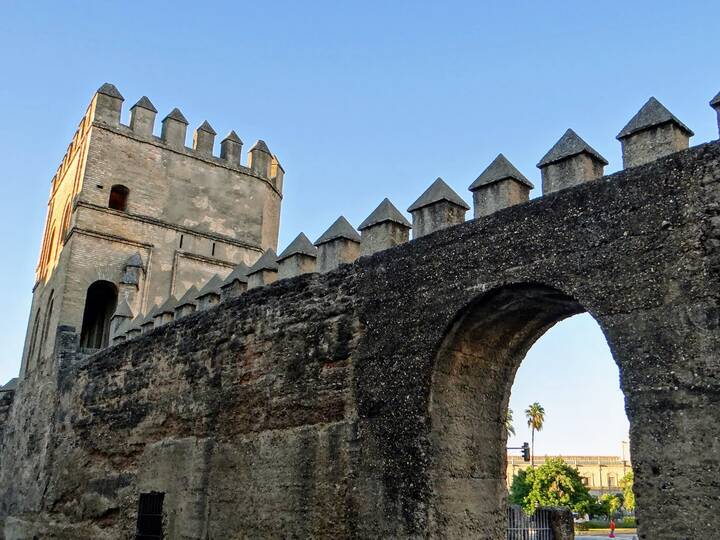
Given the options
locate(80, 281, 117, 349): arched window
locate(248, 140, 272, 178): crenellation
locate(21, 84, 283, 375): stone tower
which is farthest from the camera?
locate(248, 140, 272, 178): crenellation

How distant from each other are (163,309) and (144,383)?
42.1 inches

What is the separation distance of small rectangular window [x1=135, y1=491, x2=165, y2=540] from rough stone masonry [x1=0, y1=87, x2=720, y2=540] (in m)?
0.13

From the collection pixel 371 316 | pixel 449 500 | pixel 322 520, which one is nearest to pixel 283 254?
pixel 371 316

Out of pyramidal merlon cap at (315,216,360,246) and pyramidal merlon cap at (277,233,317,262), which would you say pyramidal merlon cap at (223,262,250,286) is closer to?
pyramidal merlon cap at (277,233,317,262)

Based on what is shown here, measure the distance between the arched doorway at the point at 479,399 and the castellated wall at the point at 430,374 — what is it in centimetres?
2

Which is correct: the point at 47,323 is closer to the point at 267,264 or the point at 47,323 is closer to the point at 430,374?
the point at 267,264

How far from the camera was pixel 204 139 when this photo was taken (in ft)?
55.2

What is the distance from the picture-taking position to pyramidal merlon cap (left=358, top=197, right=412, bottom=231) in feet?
21.3

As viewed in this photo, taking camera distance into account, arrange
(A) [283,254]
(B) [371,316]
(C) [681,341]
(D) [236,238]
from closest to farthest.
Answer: (C) [681,341], (B) [371,316], (A) [283,254], (D) [236,238]

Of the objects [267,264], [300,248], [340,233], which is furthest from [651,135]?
[267,264]

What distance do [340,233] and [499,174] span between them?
1916 mm

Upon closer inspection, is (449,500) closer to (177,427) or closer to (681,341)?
(681,341)

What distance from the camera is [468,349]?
5711 mm

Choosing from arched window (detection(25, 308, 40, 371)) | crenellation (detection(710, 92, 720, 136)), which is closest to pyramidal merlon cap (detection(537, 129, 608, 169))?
crenellation (detection(710, 92, 720, 136))
